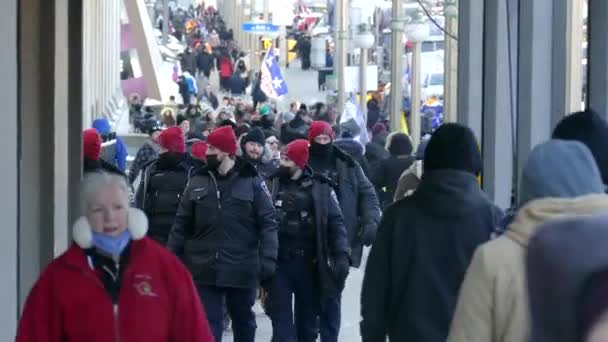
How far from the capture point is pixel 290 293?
37.6 feet

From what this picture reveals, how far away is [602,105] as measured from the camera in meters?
10.1

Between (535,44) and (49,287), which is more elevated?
(535,44)

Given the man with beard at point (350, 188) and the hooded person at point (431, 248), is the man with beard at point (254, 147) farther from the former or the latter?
the hooded person at point (431, 248)

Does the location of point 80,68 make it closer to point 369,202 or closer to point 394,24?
point 369,202

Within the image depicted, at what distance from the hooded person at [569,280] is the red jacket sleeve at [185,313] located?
9.72ft

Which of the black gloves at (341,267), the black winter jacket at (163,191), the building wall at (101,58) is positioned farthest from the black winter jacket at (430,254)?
the building wall at (101,58)

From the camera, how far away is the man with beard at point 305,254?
37.3 ft

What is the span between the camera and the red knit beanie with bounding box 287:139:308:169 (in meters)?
11.6

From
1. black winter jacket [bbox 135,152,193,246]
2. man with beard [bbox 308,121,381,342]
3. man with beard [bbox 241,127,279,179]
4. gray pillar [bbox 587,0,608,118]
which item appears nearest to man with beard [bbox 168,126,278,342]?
black winter jacket [bbox 135,152,193,246]

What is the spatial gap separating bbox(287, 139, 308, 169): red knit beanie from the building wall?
13.8 metres

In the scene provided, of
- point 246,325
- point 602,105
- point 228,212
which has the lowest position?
point 246,325

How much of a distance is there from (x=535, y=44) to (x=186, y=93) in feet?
119

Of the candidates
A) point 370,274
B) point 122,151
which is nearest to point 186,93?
point 122,151

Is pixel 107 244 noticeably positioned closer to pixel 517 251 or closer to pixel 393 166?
pixel 517 251
